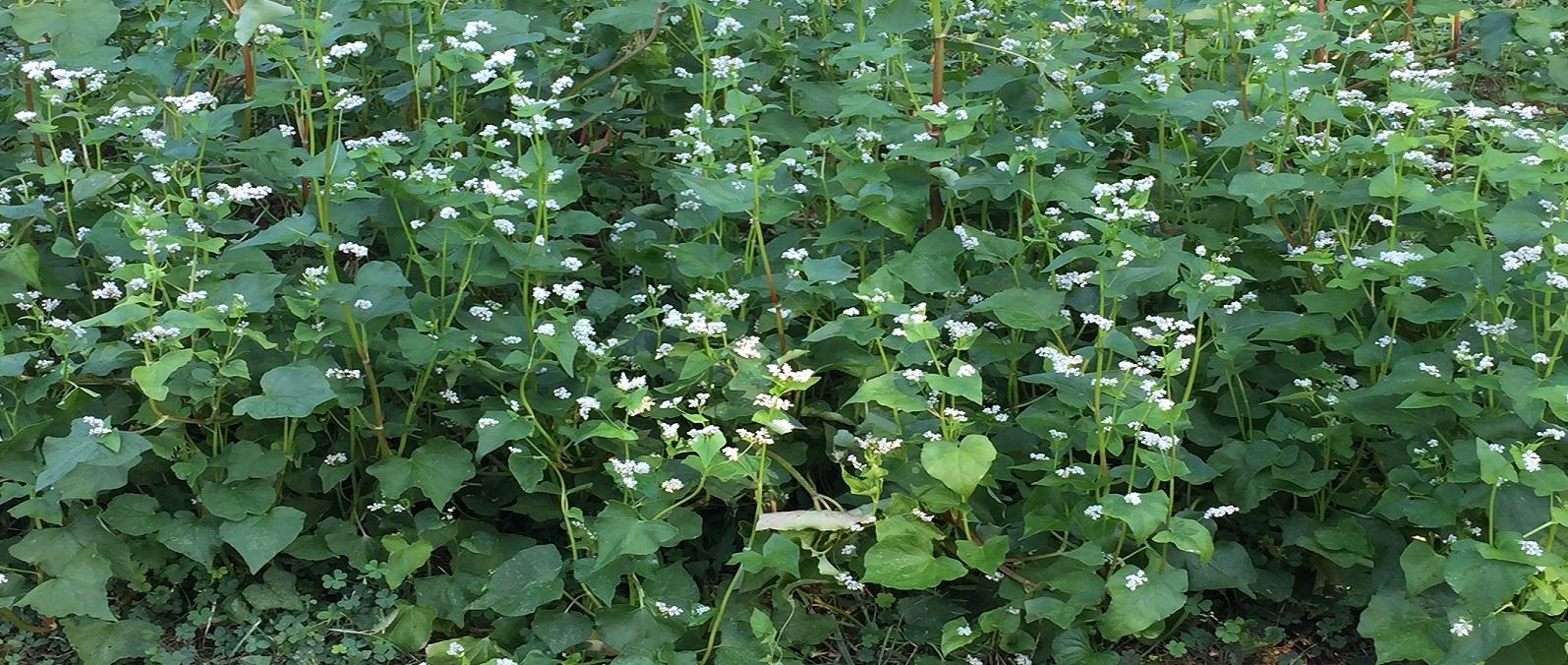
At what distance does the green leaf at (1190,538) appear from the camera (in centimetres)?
270

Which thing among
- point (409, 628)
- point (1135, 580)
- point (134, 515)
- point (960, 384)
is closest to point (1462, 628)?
point (1135, 580)

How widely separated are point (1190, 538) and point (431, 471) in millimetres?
1589

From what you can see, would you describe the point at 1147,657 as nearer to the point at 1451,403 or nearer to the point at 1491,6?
the point at 1451,403

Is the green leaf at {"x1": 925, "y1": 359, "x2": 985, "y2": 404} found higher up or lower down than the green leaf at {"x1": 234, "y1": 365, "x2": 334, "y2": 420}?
higher up

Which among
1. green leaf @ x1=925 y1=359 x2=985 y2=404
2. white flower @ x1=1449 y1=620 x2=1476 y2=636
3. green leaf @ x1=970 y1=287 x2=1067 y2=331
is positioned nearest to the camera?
white flower @ x1=1449 y1=620 x2=1476 y2=636

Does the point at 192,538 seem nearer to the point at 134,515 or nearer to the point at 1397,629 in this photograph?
the point at 134,515

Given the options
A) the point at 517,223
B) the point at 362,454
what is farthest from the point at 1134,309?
the point at 362,454

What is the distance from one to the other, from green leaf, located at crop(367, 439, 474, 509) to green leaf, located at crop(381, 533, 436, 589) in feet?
0.35

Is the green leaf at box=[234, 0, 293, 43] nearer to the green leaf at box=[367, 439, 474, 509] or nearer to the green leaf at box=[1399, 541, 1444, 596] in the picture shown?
the green leaf at box=[367, 439, 474, 509]

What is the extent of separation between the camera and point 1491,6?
16.8 ft

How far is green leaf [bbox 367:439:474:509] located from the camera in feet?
10.1

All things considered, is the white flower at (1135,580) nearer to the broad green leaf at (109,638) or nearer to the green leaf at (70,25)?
the broad green leaf at (109,638)

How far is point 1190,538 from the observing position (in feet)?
8.89

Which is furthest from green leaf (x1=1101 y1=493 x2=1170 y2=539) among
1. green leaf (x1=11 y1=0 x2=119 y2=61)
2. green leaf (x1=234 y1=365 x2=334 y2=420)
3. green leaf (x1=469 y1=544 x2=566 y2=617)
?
green leaf (x1=11 y1=0 x2=119 y2=61)
